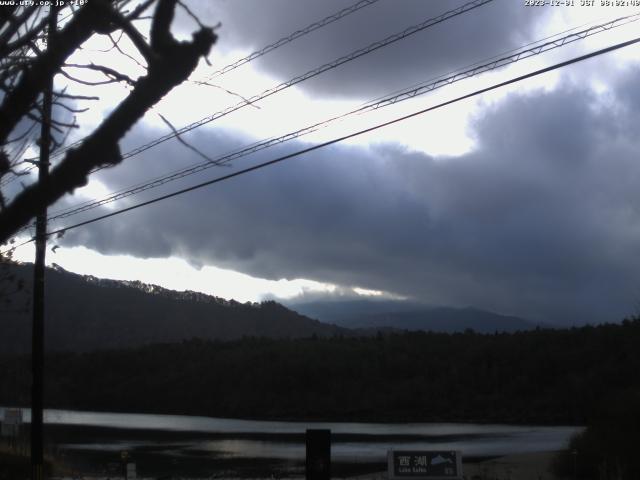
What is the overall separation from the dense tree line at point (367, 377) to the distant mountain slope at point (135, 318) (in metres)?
26.3

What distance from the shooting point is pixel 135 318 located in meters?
145

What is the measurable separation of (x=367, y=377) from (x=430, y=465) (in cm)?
6991

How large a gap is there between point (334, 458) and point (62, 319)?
4396 inches

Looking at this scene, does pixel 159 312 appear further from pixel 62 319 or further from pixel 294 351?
pixel 294 351

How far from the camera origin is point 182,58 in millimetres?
4051

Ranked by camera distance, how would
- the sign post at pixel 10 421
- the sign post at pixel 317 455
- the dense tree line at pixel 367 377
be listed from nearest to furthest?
the sign post at pixel 317 455, the sign post at pixel 10 421, the dense tree line at pixel 367 377

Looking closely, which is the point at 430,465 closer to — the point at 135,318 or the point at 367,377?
the point at 367,377

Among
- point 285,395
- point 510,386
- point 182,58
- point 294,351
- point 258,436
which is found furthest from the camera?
point 294,351

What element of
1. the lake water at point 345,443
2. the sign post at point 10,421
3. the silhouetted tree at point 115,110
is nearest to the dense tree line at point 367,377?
the lake water at point 345,443

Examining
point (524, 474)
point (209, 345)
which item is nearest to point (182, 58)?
point (524, 474)

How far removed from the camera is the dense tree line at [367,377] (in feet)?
226

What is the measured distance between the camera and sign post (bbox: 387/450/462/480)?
15.3 m

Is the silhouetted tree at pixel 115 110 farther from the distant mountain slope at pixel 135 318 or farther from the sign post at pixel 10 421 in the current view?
the distant mountain slope at pixel 135 318

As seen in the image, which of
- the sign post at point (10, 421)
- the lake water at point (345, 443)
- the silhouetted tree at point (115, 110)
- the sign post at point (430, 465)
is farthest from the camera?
the lake water at point (345, 443)
